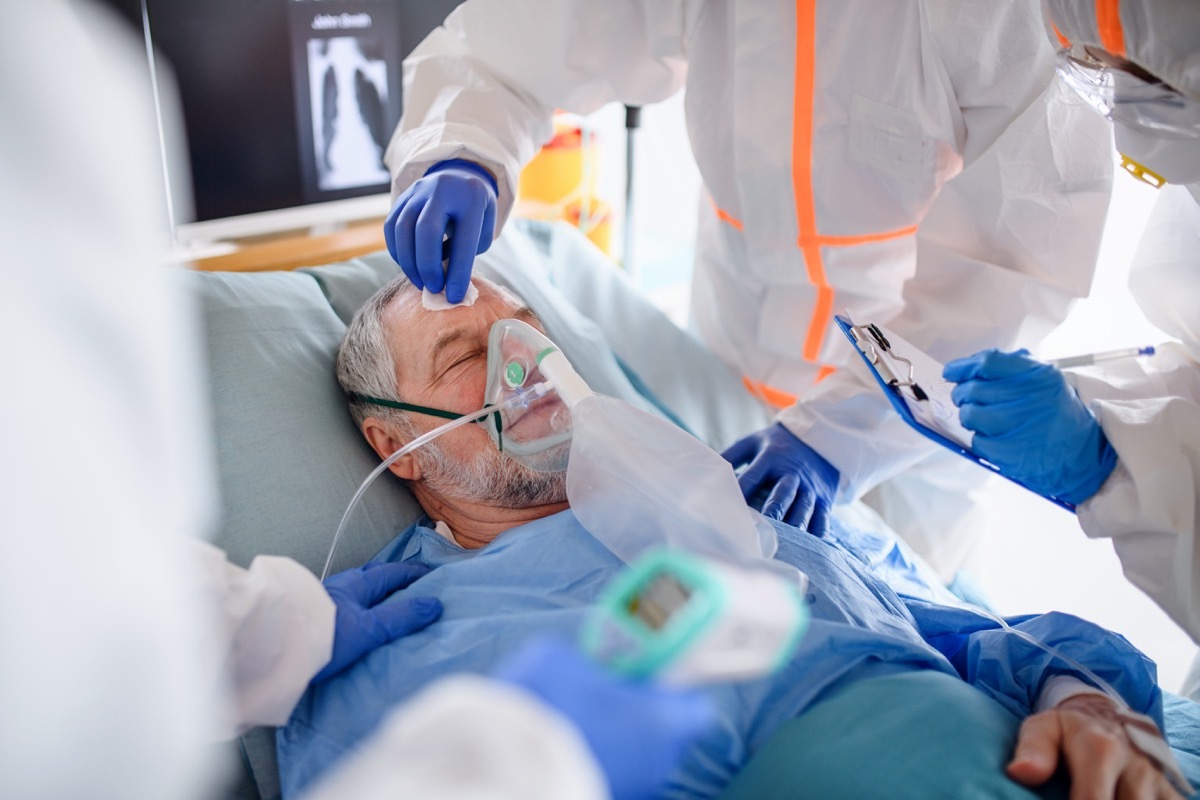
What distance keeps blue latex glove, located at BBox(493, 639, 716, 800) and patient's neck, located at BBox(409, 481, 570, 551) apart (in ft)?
2.68

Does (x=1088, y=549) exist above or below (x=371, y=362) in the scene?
below

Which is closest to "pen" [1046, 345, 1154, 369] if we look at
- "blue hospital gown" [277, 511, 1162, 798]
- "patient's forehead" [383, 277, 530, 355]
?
"blue hospital gown" [277, 511, 1162, 798]

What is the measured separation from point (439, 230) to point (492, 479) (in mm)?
437

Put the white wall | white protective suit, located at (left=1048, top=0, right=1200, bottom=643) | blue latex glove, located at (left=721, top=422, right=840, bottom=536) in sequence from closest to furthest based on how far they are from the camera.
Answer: white protective suit, located at (left=1048, top=0, right=1200, bottom=643) → blue latex glove, located at (left=721, top=422, right=840, bottom=536) → the white wall

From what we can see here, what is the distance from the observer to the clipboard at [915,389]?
55.7 inches

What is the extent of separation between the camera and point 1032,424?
130 centimetres

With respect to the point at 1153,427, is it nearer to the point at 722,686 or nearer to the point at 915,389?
the point at 915,389

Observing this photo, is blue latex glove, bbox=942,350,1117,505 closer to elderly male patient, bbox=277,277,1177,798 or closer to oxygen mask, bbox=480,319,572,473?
elderly male patient, bbox=277,277,1177,798

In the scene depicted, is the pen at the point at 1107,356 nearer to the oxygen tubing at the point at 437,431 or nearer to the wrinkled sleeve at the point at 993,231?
the wrinkled sleeve at the point at 993,231

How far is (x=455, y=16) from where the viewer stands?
2035 millimetres

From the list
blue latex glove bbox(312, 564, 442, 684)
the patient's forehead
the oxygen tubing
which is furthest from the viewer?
the patient's forehead

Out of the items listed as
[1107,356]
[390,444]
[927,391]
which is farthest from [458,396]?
[1107,356]

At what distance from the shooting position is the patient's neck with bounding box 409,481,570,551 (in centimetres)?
166

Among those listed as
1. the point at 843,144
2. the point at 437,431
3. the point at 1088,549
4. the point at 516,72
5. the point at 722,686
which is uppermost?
the point at 516,72
